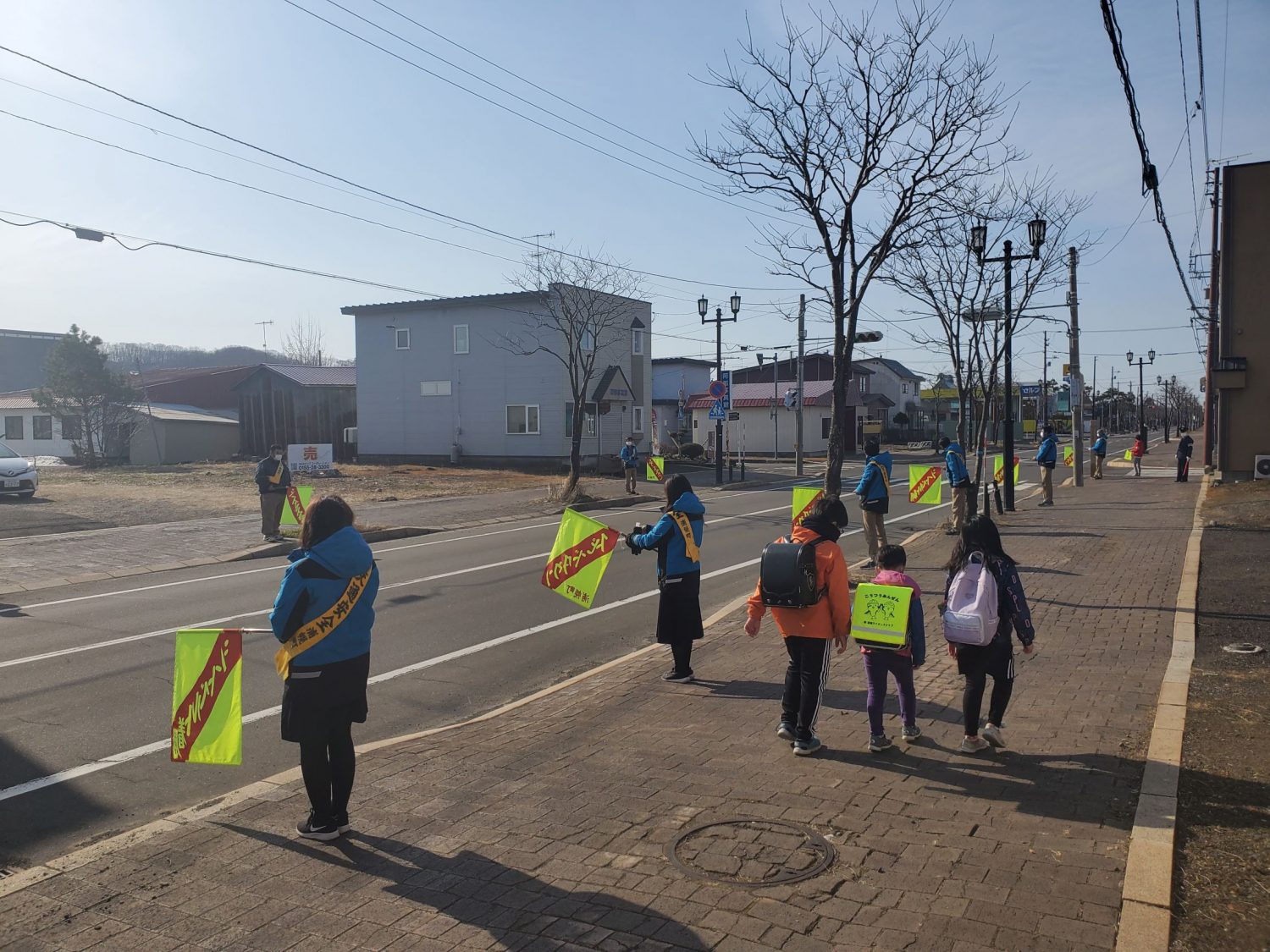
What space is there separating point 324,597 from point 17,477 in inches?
1006

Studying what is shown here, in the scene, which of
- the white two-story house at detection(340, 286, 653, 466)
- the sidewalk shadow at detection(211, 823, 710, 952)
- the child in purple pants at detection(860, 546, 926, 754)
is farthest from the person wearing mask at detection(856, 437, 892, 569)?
the white two-story house at detection(340, 286, 653, 466)

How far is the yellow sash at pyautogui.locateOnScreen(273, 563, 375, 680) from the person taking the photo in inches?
191

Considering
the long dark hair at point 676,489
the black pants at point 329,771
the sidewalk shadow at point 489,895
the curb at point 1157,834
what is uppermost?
A: the long dark hair at point 676,489

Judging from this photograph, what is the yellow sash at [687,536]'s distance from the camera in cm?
805

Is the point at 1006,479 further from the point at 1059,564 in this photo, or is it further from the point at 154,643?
the point at 154,643

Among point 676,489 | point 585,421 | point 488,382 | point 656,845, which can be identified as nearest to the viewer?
point 656,845

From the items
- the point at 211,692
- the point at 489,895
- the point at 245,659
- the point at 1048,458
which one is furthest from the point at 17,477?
the point at 489,895

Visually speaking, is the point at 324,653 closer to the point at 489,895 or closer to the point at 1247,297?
the point at 489,895

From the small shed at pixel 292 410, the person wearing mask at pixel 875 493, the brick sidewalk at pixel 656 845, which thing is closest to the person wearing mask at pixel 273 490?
the person wearing mask at pixel 875 493

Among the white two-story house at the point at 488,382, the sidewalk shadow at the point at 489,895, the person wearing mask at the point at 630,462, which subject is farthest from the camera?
the white two-story house at the point at 488,382

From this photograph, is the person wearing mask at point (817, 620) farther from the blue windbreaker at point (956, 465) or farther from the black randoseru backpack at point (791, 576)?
the blue windbreaker at point (956, 465)

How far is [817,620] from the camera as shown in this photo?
19.6 feet

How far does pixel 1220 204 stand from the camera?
95.4 feet

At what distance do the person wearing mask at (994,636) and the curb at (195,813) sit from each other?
11.1ft
